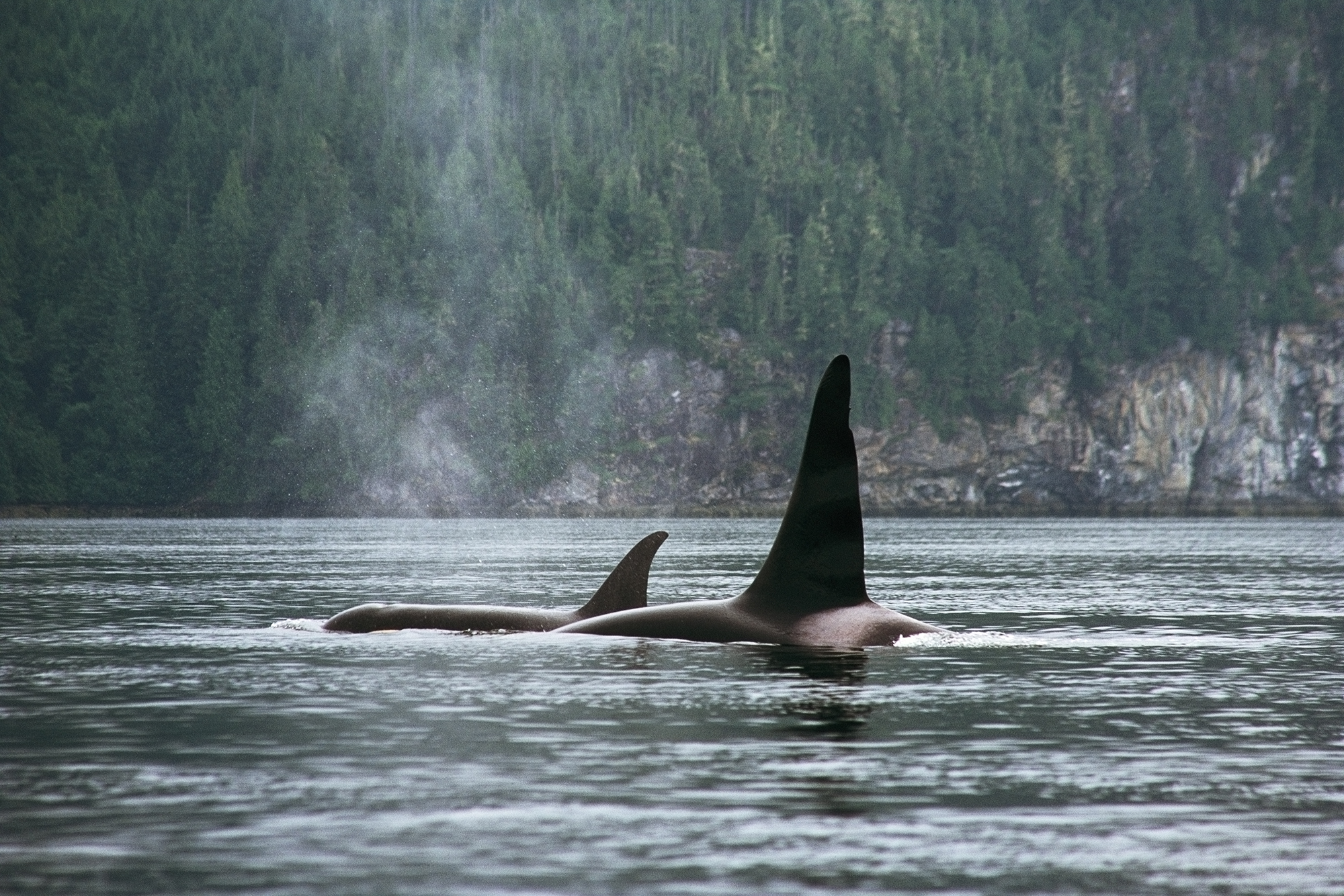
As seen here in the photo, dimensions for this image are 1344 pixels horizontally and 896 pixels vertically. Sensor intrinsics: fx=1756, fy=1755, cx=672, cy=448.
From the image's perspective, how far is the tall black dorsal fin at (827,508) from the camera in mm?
26125

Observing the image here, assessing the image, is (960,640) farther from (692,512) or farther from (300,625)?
(692,512)

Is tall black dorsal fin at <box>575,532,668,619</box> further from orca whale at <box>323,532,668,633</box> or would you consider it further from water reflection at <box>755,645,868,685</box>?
water reflection at <box>755,645,868,685</box>

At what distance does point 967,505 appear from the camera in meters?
193

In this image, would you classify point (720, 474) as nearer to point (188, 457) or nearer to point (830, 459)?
point (188, 457)

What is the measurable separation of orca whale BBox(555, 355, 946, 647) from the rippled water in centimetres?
61

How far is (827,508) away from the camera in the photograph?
2666 cm

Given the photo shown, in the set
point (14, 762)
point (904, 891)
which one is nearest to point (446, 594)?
point (14, 762)

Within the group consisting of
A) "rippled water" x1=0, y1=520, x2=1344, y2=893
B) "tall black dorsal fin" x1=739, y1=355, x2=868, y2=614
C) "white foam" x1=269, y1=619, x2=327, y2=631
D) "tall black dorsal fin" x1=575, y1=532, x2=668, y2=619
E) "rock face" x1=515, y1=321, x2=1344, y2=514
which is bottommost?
"rippled water" x1=0, y1=520, x2=1344, y2=893

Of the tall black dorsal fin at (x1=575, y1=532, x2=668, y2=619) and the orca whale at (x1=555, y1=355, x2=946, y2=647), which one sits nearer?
the orca whale at (x1=555, y1=355, x2=946, y2=647)

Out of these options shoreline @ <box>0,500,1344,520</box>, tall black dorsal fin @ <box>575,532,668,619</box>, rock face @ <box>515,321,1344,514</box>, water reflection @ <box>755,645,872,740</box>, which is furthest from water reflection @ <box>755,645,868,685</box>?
rock face @ <box>515,321,1344,514</box>

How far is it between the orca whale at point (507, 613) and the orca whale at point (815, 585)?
1.30 m

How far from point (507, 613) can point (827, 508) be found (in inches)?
330

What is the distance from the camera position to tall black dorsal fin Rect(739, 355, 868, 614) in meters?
26.1

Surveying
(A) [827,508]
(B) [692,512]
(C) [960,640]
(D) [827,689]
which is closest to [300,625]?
(A) [827,508]
